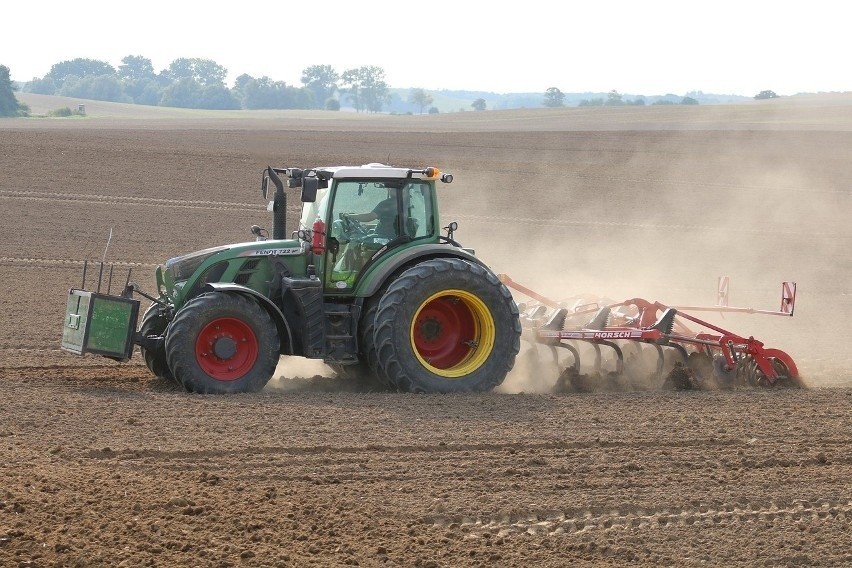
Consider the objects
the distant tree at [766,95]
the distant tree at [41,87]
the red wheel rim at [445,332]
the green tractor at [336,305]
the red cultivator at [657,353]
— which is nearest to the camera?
the green tractor at [336,305]

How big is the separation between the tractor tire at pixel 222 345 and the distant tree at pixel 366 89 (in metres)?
134

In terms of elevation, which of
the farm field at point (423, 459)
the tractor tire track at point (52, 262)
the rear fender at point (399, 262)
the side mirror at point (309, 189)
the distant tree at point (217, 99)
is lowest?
the farm field at point (423, 459)

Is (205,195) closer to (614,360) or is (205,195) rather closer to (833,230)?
(833,230)

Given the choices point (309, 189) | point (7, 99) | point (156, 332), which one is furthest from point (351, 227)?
point (7, 99)

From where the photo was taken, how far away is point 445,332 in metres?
11.0

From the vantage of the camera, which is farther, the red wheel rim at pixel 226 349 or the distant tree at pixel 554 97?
the distant tree at pixel 554 97

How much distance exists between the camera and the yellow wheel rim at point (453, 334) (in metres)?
10.7

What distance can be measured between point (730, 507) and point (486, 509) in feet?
5.13

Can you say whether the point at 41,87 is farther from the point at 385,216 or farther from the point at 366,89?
the point at 385,216

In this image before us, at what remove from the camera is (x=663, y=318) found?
1145 centimetres

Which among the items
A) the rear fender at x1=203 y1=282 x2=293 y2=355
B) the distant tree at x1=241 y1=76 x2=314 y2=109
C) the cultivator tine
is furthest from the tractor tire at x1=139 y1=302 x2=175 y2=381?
the distant tree at x1=241 y1=76 x2=314 y2=109

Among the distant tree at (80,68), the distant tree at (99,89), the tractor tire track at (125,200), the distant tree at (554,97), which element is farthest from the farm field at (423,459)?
the distant tree at (80,68)

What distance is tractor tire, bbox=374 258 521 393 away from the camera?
33.8 ft

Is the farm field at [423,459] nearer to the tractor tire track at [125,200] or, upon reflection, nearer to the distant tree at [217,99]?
the tractor tire track at [125,200]
